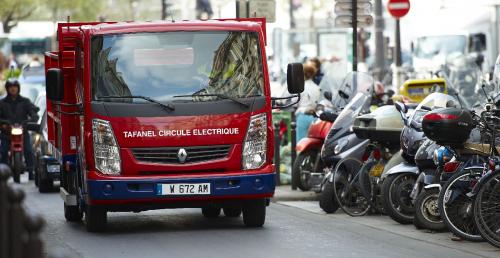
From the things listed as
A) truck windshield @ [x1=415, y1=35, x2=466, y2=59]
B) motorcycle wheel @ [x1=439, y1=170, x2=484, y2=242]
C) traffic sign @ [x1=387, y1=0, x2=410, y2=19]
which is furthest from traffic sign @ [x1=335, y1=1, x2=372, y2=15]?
truck windshield @ [x1=415, y1=35, x2=466, y2=59]

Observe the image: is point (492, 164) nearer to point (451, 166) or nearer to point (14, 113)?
point (451, 166)

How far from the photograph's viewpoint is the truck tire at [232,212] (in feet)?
56.6

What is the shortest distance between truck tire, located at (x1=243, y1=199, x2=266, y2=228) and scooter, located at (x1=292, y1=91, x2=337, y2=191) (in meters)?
4.33

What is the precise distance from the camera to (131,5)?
84250 millimetres

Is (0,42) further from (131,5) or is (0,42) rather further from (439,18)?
(439,18)

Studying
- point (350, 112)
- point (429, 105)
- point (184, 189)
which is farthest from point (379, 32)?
point (184, 189)

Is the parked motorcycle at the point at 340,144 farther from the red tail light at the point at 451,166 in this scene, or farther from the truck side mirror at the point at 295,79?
the red tail light at the point at 451,166

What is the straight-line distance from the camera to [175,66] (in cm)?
1548

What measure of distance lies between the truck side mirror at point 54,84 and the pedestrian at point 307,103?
291 inches

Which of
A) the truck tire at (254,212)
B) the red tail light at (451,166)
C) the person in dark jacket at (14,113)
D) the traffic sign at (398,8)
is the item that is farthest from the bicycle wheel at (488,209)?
the traffic sign at (398,8)

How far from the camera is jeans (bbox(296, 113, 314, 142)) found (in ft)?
75.5

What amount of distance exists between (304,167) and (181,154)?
5878 mm

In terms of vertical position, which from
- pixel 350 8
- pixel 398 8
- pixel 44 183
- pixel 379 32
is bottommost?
pixel 44 183

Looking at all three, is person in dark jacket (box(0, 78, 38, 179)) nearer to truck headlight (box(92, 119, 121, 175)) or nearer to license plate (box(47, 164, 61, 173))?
license plate (box(47, 164, 61, 173))
